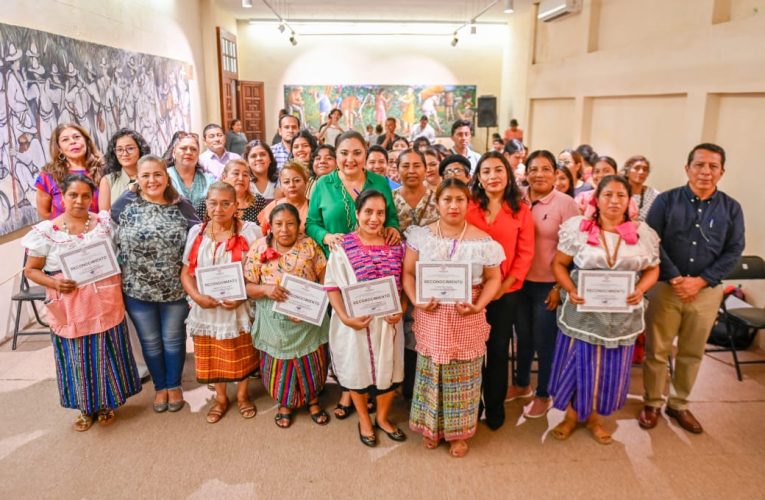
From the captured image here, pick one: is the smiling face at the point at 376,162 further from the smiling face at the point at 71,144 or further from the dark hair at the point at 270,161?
the smiling face at the point at 71,144

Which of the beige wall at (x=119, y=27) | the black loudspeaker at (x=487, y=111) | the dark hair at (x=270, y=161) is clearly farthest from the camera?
the black loudspeaker at (x=487, y=111)

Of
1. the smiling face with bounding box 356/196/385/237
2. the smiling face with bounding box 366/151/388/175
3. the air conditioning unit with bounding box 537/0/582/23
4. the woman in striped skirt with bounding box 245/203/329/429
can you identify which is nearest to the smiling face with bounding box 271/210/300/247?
the woman in striped skirt with bounding box 245/203/329/429

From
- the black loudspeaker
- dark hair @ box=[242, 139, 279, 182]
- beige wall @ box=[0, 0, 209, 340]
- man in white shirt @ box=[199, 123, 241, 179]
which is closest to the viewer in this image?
dark hair @ box=[242, 139, 279, 182]

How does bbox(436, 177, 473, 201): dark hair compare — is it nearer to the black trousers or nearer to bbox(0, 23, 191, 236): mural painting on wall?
the black trousers

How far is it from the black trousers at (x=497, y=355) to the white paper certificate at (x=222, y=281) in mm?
1407

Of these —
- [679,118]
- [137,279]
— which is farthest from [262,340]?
[679,118]

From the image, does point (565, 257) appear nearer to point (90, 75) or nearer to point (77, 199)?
point (77, 199)

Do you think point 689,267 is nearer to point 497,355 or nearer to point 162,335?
point 497,355

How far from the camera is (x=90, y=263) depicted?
3000 millimetres

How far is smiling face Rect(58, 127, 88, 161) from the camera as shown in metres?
3.75

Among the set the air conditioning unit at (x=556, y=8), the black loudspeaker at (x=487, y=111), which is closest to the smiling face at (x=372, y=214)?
the air conditioning unit at (x=556, y=8)

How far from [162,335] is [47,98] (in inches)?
115

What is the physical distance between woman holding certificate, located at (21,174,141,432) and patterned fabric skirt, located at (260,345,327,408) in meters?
0.87

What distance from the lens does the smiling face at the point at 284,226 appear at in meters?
2.94
